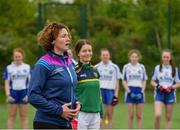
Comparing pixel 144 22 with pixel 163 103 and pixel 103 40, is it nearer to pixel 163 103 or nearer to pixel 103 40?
pixel 103 40

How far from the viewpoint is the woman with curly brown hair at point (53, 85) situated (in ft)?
16.6

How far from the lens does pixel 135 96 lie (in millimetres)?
12281

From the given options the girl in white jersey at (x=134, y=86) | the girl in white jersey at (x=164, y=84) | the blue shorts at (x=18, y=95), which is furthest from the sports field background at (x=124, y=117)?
the girl in white jersey at (x=164, y=84)

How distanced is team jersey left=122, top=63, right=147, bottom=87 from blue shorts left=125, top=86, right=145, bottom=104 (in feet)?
0.28

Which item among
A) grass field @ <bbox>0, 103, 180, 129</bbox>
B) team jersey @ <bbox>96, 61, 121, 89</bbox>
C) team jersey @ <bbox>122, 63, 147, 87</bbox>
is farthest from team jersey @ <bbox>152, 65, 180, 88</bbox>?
→ grass field @ <bbox>0, 103, 180, 129</bbox>

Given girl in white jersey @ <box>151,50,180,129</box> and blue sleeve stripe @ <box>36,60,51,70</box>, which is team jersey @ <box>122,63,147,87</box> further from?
blue sleeve stripe @ <box>36,60,51,70</box>

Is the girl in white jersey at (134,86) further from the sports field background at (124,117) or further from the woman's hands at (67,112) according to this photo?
the woman's hands at (67,112)

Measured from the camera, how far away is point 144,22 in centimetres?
2823

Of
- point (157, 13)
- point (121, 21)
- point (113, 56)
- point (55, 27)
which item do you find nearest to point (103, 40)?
point (113, 56)

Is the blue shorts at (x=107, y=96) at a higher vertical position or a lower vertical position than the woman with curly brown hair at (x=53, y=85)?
lower

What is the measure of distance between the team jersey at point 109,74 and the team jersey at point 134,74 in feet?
0.57

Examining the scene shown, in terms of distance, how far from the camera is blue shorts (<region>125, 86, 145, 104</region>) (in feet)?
40.3

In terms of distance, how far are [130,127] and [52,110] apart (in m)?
7.41

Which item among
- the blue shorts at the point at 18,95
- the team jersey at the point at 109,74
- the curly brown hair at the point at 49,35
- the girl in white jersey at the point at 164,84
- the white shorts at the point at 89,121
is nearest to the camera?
the curly brown hair at the point at 49,35
